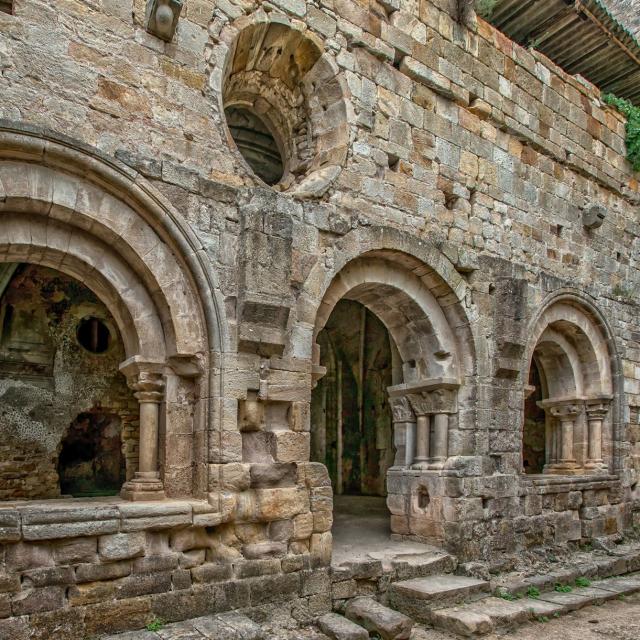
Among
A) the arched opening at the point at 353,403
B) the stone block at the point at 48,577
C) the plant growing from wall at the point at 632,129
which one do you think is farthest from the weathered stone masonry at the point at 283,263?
the arched opening at the point at 353,403

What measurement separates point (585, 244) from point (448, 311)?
301 centimetres

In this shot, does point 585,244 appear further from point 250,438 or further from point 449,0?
point 250,438

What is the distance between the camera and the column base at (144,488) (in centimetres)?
464

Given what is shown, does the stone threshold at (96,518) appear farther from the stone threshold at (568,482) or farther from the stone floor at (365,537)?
the stone threshold at (568,482)

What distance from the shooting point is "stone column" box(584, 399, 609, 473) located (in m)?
8.59

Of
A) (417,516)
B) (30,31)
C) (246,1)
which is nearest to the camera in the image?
(30,31)

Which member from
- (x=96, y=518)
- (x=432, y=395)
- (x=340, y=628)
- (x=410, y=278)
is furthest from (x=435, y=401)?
(x=96, y=518)

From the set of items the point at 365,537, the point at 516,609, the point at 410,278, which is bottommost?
the point at 516,609

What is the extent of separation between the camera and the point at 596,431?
8.62 metres

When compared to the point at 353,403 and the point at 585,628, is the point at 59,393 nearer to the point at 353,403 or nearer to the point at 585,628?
the point at 353,403

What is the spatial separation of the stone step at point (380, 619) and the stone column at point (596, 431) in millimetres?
4575

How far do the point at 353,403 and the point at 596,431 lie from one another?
12.4 ft

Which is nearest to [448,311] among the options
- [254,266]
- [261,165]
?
[254,266]

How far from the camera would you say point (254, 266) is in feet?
16.3
